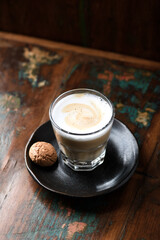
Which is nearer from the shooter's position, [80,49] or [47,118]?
[47,118]

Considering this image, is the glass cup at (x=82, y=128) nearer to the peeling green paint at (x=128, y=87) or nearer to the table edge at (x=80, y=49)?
the peeling green paint at (x=128, y=87)

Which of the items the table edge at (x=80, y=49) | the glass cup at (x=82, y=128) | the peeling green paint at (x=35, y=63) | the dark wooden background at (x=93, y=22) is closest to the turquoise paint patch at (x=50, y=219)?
the glass cup at (x=82, y=128)

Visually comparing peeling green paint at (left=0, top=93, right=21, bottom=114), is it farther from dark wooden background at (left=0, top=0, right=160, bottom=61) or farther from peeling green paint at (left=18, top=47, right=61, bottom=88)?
dark wooden background at (left=0, top=0, right=160, bottom=61)

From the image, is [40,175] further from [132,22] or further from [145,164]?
[132,22]

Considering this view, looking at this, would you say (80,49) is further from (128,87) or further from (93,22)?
(128,87)

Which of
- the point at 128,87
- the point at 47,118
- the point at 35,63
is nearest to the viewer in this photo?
the point at 47,118

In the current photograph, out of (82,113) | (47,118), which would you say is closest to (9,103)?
(47,118)

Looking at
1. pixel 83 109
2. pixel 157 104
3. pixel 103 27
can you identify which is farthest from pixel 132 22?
pixel 83 109

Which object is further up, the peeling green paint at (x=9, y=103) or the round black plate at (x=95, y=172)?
the round black plate at (x=95, y=172)
